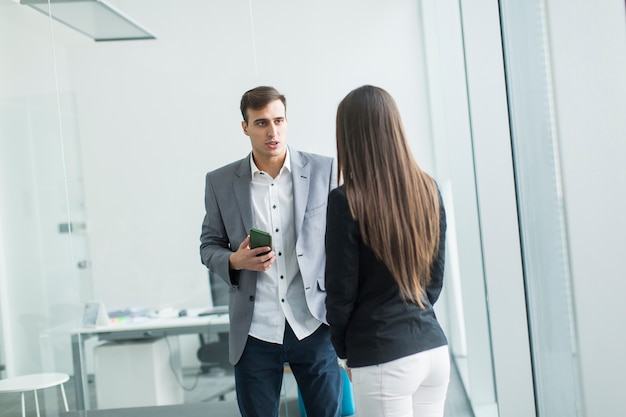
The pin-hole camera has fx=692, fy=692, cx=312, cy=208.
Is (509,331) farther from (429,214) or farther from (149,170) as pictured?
(149,170)

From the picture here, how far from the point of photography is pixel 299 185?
2543 millimetres

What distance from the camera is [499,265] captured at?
2771 millimetres

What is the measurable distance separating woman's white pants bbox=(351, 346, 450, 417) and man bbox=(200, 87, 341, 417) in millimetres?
598

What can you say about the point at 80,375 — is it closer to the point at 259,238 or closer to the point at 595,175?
the point at 259,238

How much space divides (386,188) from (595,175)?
502mm

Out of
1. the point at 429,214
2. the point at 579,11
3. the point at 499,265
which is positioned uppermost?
the point at 579,11

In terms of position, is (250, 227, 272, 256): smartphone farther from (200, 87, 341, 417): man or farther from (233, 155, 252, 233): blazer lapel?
(233, 155, 252, 233): blazer lapel

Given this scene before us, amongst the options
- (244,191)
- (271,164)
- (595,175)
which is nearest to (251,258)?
(244,191)

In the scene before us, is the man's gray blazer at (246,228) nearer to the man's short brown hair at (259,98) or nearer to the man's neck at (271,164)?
the man's neck at (271,164)

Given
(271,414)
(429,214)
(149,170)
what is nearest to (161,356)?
(149,170)

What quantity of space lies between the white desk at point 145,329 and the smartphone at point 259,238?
5.11 feet

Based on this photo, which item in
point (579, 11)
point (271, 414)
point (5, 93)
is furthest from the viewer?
point (5, 93)

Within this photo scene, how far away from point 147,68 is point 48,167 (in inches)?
29.3

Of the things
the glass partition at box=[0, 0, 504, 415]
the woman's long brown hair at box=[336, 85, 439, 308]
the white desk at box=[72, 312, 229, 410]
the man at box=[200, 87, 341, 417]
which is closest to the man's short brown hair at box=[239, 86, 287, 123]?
the man at box=[200, 87, 341, 417]
